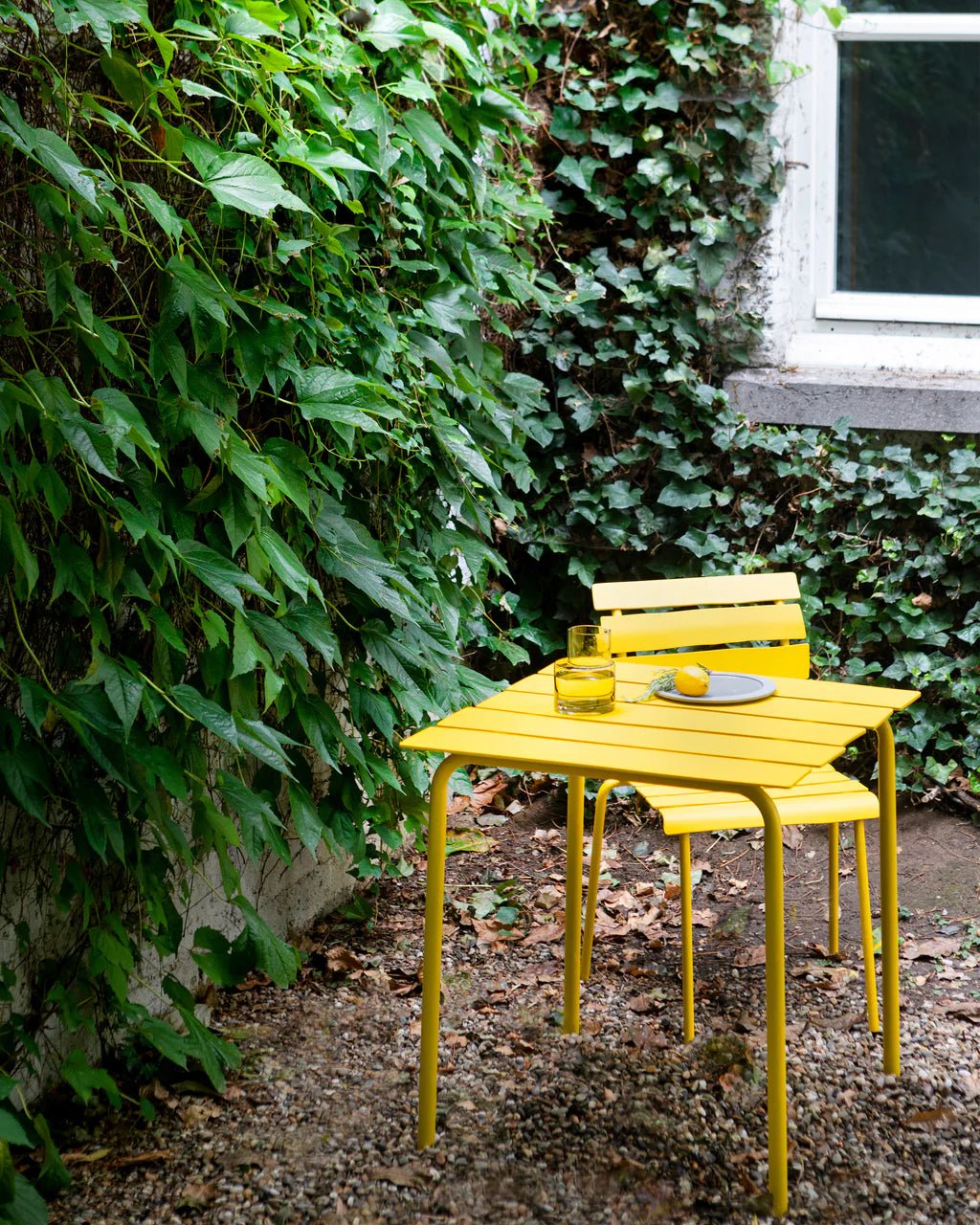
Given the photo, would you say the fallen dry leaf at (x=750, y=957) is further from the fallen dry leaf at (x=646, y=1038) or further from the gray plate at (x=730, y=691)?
the gray plate at (x=730, y=691)

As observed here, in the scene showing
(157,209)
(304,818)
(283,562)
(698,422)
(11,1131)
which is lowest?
(11,1131)

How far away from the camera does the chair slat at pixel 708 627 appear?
283cm

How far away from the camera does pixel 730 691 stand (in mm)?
2336

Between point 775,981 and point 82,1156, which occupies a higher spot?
point 775,981

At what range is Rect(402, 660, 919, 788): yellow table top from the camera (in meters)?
1.97

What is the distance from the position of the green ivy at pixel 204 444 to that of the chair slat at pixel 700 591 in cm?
37

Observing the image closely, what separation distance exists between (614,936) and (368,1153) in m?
1.00

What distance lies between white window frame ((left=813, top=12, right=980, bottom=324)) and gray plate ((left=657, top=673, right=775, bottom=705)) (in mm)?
1853

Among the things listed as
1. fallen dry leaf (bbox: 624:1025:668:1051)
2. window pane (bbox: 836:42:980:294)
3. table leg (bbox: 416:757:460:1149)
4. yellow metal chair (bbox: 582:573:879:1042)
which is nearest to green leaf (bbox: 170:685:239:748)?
table leg (bbox: 416:757:460:1149)

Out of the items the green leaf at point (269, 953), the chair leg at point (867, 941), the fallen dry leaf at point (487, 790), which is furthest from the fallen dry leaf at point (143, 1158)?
the fallen dry leaf at point (487, 790)

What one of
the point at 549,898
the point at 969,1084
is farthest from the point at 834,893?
the point at 549,898

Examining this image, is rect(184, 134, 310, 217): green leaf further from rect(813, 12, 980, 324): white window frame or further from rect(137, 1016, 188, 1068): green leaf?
rect(813, 12, 980, 324): white window frame

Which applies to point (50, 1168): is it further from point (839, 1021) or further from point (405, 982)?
point (839, 1021)

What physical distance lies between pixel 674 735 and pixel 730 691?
0.26 meters
